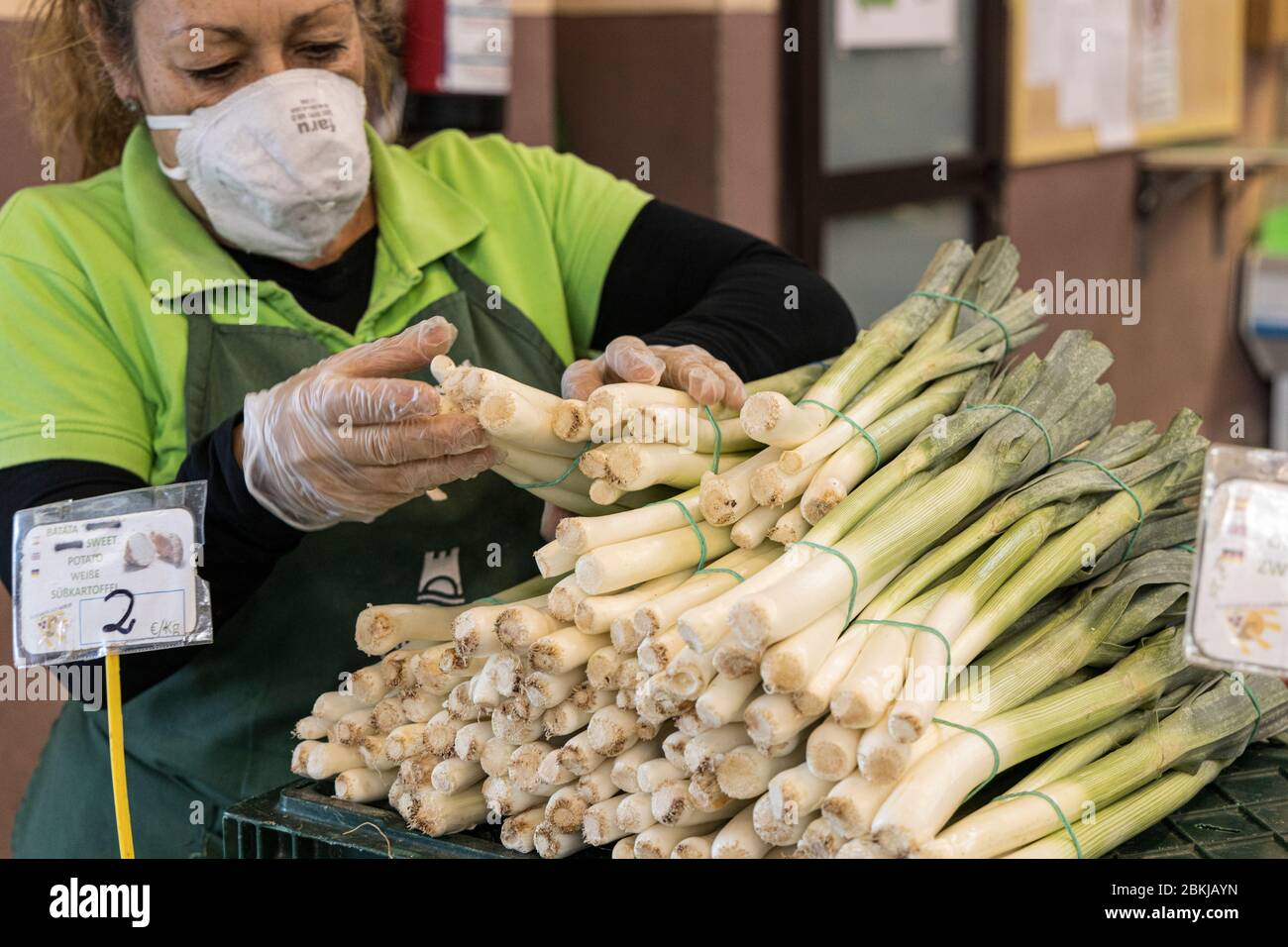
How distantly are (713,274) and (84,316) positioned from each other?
769mm

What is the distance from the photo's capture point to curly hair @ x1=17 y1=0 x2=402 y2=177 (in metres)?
1.60

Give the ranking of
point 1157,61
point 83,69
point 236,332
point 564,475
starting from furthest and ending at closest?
point 1157,61, point 83,69, point 236,332, point 564,475

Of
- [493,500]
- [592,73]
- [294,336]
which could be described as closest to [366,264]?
[294,336]

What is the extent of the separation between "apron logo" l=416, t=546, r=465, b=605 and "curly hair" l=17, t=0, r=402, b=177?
658 mm

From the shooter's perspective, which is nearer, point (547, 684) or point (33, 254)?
point (547, 684)

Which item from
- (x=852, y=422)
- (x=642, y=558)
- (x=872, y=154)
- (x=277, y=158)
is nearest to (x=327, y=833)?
(x=642, y=558)

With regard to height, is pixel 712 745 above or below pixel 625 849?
above

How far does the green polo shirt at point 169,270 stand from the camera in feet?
4.75

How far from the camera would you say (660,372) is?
1.29 metres

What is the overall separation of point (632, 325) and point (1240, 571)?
0.97 m

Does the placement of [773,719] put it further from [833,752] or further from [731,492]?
[731,492]

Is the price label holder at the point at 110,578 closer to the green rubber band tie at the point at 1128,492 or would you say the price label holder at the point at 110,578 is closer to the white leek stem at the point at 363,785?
the white leek stem at the point at 363,785

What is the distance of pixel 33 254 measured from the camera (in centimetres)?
152
